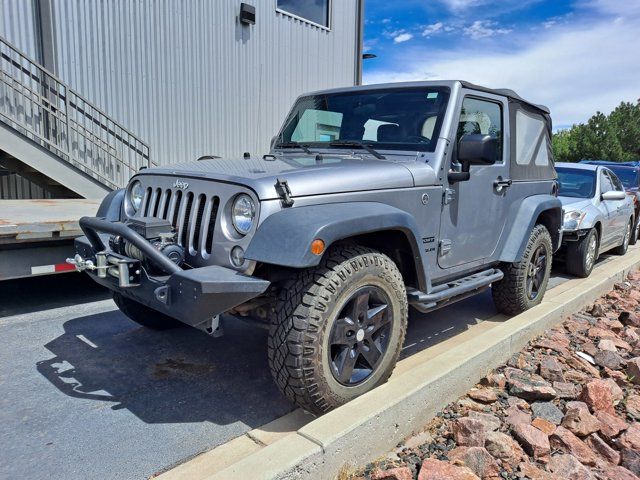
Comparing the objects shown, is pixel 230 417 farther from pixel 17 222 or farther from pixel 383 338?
pixel 17 222

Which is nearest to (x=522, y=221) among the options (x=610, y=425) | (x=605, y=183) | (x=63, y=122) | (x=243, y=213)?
(x=610, y=425)

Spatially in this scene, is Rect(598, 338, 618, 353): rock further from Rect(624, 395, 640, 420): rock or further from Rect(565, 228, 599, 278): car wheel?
Rect(565, 228, 599, 278): car wheel

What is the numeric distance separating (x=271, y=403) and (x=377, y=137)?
2037mm

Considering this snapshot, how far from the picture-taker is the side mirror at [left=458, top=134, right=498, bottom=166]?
344cm

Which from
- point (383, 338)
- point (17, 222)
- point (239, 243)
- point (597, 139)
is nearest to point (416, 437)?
point (383, 338)

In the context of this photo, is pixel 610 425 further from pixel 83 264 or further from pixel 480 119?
pixel 83 264

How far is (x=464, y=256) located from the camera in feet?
12.8

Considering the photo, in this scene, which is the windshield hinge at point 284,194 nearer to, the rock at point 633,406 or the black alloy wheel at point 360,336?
the black alloy wheel at point 360,336

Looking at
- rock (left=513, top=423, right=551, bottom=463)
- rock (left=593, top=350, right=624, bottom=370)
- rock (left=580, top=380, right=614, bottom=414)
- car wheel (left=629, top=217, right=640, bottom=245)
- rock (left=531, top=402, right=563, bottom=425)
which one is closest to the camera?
rock (left=513, top=423, right=551, bottom=463)

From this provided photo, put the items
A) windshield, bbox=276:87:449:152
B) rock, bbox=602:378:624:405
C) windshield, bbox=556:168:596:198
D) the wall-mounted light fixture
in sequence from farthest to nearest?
the wall-mounted light fixture < windshield, bbox=556:168:596:198 < windshield, bbox=276:87:449:152 < rock, bbox=602:378:624:405

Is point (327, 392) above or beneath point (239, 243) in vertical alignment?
beneath

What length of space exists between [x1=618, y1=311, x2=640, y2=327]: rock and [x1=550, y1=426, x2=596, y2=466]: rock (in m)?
2.84

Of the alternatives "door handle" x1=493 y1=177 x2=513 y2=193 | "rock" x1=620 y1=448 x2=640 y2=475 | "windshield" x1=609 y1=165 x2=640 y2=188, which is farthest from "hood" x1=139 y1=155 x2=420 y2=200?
"windshield" x1=609 y1=165 x2=640 y2=188

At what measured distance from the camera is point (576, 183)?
25.9 ft
